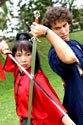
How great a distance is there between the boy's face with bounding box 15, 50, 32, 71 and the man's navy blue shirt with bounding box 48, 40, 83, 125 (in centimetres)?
39

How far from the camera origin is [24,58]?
2.05 meters

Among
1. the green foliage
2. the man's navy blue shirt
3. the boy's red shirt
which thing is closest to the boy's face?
the boy's red shirt

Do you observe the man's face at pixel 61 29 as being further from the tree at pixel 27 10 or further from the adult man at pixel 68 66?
the tree at pixel 27 10

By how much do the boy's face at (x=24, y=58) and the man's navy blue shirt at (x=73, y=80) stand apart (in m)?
0.39

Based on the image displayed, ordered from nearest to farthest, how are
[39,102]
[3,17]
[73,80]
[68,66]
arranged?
[68,66]
[73,80]
[39,102]
[3,17]

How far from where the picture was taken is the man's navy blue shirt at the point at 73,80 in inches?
63.2

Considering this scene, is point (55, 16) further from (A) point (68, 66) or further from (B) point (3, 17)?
(B) point (3, 17)

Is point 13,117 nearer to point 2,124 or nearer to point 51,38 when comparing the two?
point 2,124

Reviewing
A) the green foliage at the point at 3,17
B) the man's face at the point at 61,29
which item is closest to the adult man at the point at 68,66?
the man's face at the point at 61,29

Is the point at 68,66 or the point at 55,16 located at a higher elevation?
the point at 55,16

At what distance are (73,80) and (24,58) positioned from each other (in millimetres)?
588

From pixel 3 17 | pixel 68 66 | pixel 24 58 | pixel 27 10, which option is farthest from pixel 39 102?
pixel 27 10

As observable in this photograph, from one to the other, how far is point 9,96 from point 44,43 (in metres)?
10.1

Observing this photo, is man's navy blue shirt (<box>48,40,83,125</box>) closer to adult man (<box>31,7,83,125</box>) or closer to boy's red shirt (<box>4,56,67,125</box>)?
adult man (<box>31,7,83,125</box>)
